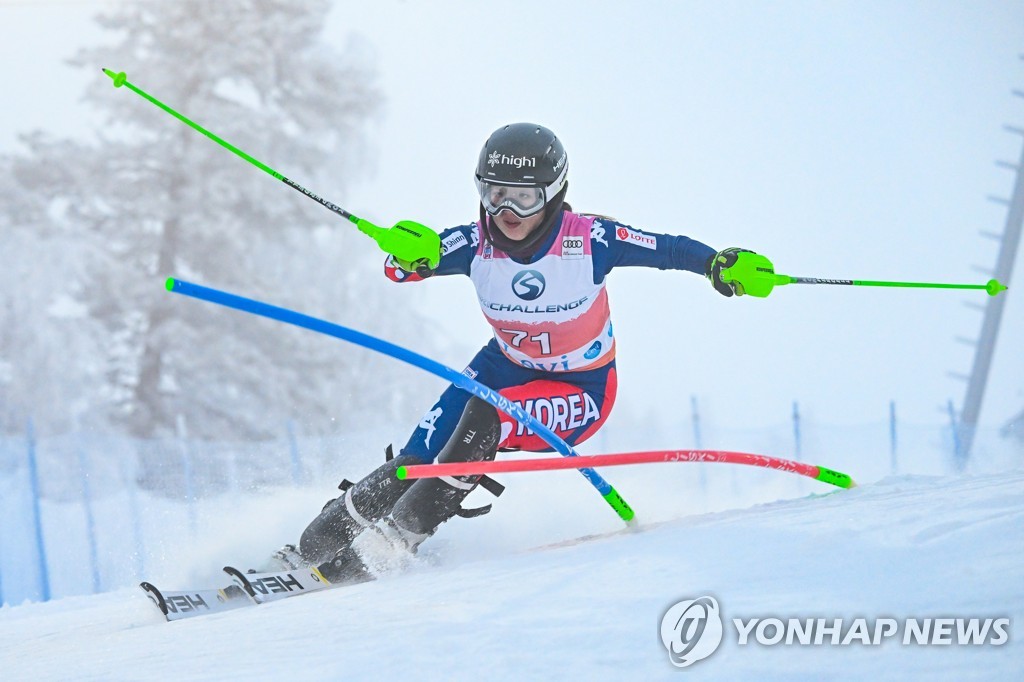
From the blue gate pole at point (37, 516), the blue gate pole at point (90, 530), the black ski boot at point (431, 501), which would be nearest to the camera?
the black ski boot at point (431, 501)

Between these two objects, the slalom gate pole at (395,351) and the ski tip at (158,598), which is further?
the ski tip at (158,598)

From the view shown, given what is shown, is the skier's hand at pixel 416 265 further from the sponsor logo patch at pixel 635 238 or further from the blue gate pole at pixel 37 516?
the blue gate pole at pixel 37 516

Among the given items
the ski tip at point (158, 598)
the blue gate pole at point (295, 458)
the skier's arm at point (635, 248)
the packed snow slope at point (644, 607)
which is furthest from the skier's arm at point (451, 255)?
the blue gate pole at point (295, 458)

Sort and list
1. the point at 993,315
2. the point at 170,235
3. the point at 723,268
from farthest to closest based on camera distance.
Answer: the point at 993,315, the point at 170,235, the point at 723,268

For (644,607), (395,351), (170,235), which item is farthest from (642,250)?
(170,235)

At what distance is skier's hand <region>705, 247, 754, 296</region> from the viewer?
3561 mm

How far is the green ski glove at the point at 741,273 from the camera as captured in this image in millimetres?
3523

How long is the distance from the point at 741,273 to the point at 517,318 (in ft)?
2.71

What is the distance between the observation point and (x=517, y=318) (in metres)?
3.80

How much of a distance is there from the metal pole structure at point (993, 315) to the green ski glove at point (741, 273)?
38.6 feet

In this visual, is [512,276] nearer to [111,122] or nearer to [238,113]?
[238,113]

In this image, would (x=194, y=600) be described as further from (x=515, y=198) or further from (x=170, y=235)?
(x=170, y=235)

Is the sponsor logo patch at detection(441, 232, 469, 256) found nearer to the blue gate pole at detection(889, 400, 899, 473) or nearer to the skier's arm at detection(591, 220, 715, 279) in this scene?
the skier's arm at detection(591, 220, 715, 279)

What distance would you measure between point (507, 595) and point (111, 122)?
1477cm
